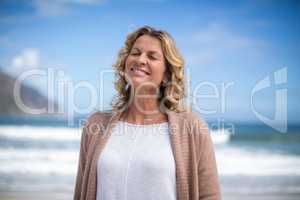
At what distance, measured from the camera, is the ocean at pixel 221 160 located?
505 centimetres

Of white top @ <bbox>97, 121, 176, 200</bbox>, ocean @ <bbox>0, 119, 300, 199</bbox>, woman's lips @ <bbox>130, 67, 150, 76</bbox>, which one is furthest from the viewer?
ocean @ <bbox>0, 119, 300, 199</bbox>

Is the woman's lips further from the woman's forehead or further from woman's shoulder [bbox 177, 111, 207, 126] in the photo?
woman's shoulder [bbox 177, 111, 207, 126]

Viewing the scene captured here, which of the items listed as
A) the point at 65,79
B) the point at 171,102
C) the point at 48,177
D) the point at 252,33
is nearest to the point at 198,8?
the point at 252,33

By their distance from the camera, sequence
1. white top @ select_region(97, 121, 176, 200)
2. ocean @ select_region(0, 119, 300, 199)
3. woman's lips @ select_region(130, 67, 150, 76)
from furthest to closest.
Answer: ocean @ select_region(0, 119, 300, 199), woman's lips @ select_region(130, 67, 150, 76), white top @ select_region(97, 121, 176, 200)

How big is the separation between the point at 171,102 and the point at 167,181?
1.11 feet

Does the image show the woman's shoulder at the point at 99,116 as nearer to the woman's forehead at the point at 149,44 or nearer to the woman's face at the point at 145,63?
the woman's face at the point at 145,63

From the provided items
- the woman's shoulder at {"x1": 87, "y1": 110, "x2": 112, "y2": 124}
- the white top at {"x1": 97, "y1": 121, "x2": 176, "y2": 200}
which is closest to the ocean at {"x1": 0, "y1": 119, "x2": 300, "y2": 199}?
the woman's shoulder at {"x1": 87, "y1": 110, "x2": 112, "y2": 124}

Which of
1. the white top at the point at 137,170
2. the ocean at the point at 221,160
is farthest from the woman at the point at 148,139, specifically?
the ocean at the point at 221,160

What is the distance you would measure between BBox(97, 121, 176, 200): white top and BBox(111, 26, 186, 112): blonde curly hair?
0.60 feet

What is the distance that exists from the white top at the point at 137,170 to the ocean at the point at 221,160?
287 centimetres

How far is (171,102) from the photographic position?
173cm

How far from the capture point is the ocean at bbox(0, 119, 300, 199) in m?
5.05

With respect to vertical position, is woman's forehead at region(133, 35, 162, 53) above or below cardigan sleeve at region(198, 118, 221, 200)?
above

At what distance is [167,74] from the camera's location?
1738 mm
